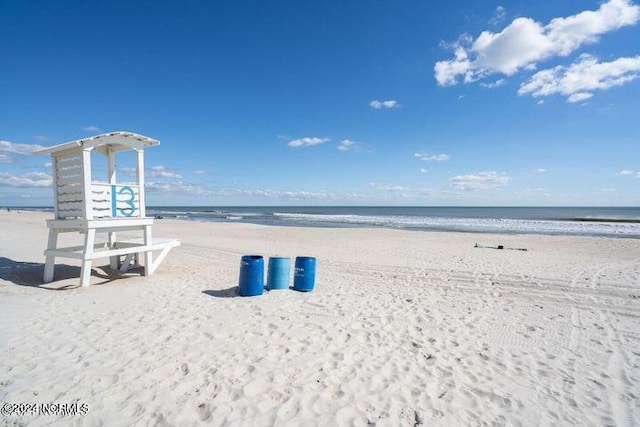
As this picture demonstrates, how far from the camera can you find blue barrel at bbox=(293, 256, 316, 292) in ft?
21.0

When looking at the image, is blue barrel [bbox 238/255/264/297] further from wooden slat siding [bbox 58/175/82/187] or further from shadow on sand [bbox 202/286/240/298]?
wooden slat siding [bbox 58/175/82/187]

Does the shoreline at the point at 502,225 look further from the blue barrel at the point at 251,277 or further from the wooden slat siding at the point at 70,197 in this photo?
the wooden slat siding at the point at 70,197

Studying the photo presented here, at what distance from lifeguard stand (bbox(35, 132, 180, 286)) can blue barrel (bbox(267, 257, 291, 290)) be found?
9.20 ft

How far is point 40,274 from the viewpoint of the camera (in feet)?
23.9

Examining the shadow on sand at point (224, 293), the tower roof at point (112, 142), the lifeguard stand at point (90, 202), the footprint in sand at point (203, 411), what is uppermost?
the tower roof at point (112, 142)

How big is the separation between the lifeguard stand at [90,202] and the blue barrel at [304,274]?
3.32 metres

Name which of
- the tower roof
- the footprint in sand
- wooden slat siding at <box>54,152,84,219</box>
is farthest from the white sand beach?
the tower roof

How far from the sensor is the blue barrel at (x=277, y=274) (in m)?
6.42

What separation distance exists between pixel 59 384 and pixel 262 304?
289 cm

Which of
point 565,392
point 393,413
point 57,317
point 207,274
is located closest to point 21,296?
point 57,317

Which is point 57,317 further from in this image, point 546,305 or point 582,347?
point 546,305

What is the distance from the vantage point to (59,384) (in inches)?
121

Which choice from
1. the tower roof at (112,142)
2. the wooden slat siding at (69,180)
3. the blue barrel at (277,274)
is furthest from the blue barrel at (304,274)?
the wooden slat siding at (69,180)

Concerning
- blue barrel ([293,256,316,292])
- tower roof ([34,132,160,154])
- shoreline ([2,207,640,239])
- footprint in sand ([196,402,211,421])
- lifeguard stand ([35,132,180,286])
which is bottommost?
shoreline ([2,207,640,239])
